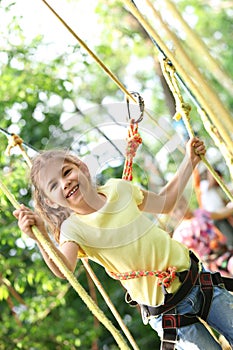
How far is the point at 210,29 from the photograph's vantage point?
16.6 feet

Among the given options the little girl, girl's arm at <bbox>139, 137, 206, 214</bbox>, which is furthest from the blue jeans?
girl's arm at <bbox>139, 137, 206, 214</bbox>

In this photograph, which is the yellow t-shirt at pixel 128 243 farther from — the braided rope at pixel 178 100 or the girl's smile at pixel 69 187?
the braided rope at pixel 178 100

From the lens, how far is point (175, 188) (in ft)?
3.98

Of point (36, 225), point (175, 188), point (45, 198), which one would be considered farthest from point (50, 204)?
point (175, 188)

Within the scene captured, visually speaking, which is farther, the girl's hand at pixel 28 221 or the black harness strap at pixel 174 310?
the black harness strap at pixel 174 310

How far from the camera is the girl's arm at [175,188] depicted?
121 cm

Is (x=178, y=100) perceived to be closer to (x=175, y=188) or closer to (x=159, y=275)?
(x=175, y=188)

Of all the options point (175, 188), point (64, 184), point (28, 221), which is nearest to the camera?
point (28, 221)

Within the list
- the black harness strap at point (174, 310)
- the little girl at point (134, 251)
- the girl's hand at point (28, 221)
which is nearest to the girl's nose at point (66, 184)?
A: the little girl at point (134, 251)

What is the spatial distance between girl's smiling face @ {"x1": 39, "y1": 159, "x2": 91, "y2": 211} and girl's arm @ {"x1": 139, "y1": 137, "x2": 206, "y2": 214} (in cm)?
13

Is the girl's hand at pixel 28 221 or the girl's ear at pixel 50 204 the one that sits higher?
the girl's hand at pixel 28 221

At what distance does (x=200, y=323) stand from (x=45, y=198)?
0.31 metres

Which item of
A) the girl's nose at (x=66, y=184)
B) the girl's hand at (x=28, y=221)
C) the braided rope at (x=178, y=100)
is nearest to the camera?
the girl's hand at (x=28, y=221)

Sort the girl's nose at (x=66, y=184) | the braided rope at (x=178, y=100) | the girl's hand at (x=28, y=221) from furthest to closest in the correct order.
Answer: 1. the braided rope at (x=178, y=100)
2. the girl's nose at (x=66, y=184)
3. the girl's hand at (x=28, y=221)
